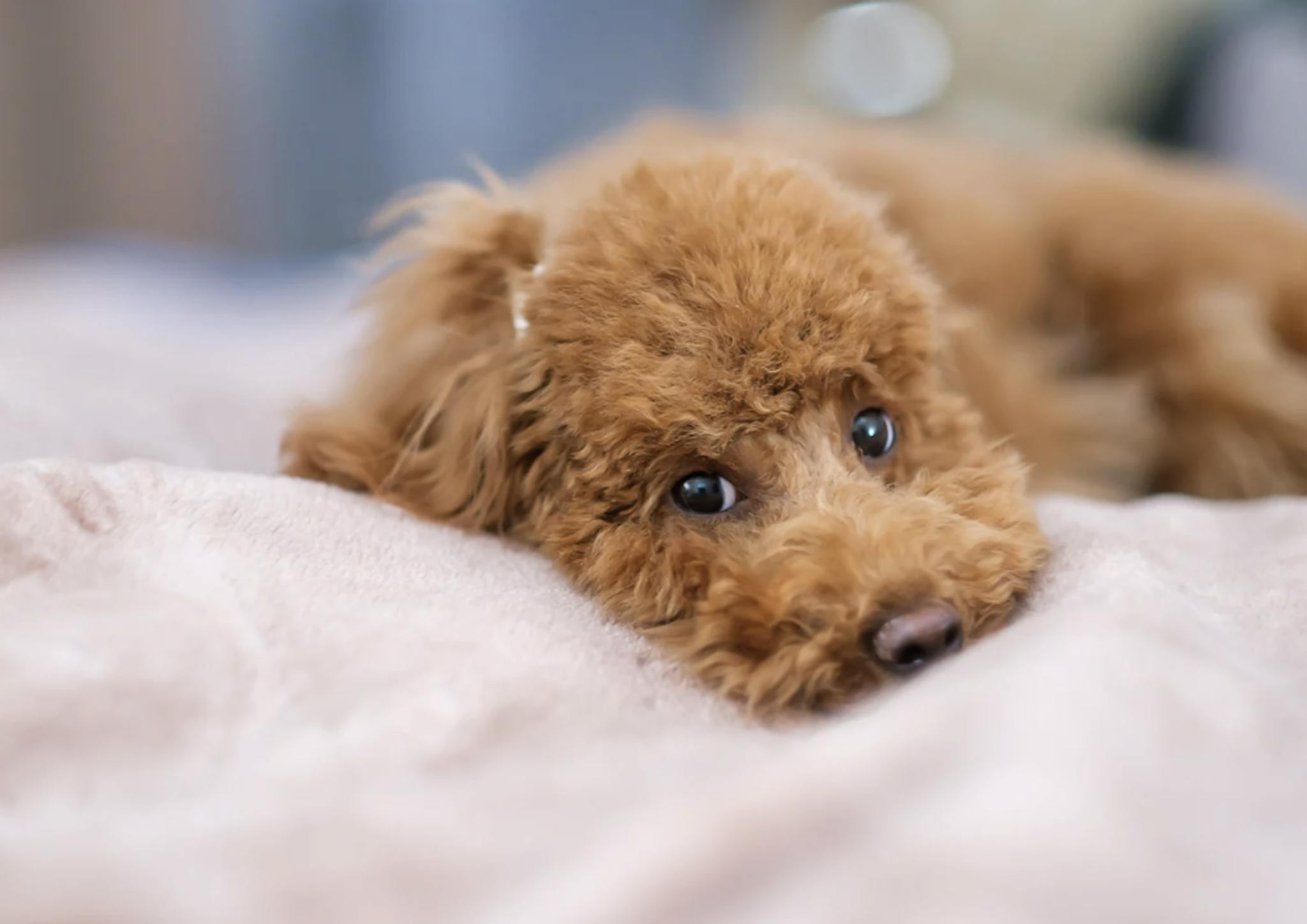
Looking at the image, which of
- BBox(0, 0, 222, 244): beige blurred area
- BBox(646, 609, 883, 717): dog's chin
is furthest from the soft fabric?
BBox(0, 0, 222, 244): beige blurred area

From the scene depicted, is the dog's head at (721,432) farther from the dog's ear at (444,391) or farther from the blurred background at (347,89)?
the blurred background at (347,89)

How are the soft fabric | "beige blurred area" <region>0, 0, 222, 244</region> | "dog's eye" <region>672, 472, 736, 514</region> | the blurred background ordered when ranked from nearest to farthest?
1. the soft fabric
2. "dog's eye" <region>672, 472, 736, 514</region>
3. the blurred background
4. "beige blurred area" <region>0, 0, 222, 244</region>

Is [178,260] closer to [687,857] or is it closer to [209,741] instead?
[209,741]

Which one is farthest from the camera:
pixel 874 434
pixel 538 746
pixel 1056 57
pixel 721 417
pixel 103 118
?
pixel 103 118

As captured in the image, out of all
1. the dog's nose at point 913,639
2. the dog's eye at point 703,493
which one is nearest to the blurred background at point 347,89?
the dog's eye at point 703,493

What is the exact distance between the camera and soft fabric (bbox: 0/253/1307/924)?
24.5 inches

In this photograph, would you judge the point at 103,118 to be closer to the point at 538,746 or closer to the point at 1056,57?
the point at 1056,57

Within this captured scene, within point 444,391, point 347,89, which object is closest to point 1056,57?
point 347,89

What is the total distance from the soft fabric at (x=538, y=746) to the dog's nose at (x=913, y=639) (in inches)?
1.7

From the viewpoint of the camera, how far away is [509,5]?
13.0 feet

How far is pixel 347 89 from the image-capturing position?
13.0ft

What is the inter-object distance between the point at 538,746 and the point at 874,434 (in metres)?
0.52

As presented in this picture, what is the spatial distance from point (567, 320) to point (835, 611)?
1.31ft

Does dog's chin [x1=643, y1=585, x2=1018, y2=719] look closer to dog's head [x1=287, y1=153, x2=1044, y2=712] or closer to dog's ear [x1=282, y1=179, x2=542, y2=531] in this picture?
dog's head [x1=287, y1=153, x2=1044, y2=712]
